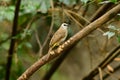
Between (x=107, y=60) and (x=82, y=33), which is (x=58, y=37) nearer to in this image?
(x=82, y=33)

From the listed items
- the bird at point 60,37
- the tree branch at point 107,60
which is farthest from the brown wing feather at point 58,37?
the tree branch at point 107,60

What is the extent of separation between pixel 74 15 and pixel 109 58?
310 mm

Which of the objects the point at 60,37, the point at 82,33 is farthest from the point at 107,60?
the point at 82,33

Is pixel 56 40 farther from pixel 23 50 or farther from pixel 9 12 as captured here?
pixel 23 50

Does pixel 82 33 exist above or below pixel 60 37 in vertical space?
above

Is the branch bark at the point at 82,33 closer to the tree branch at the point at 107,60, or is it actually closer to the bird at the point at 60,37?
the bird at the point at 60,37

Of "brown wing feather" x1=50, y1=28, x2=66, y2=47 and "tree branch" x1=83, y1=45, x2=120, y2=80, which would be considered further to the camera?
"tree branch" x1=83, y1=45, x2=120, y2=80

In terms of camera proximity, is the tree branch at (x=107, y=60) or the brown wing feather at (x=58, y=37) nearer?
the brown wing feather at (x=58, y=37)

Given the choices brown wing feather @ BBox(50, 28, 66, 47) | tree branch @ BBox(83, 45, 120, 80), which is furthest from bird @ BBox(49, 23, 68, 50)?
tree branch @ BBox(83, 45, 120, 80)

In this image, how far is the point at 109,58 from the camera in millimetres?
2131

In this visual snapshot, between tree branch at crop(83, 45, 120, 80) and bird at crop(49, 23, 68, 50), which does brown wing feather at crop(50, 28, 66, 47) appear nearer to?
bird at crop(49, 23, 68, 50)

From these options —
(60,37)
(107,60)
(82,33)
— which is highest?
(82,33)

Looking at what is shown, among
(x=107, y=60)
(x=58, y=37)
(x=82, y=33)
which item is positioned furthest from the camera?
(x=107, y=60)

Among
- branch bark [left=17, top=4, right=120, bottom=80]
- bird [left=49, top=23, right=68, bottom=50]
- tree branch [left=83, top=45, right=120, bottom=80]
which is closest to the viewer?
branch bark [left=17, top=4, right=120, bottom=80]
